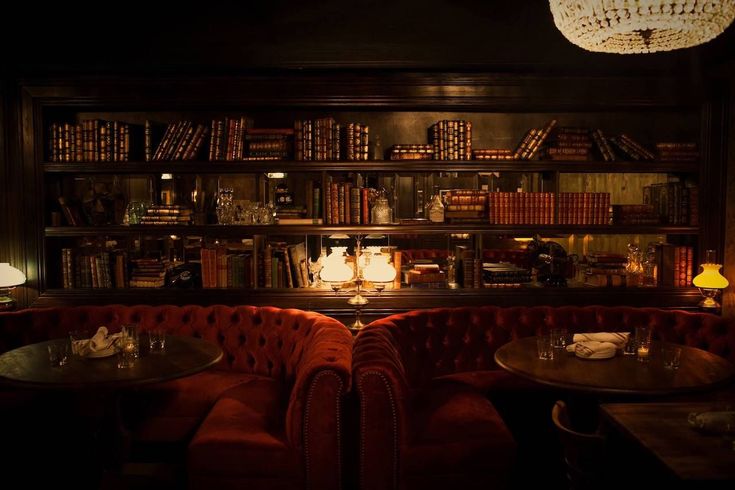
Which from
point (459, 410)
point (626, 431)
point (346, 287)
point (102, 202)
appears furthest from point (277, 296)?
point (626, 431)

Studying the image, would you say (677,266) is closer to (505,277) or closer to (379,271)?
(505,277)

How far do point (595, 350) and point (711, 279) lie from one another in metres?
1.87

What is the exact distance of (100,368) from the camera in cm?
290

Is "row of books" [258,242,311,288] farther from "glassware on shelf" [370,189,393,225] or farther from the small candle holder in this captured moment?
the small candle holder

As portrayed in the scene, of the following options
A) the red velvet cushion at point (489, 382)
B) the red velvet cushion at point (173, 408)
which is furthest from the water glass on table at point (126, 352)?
the red velvet cushion at point (489, 382)

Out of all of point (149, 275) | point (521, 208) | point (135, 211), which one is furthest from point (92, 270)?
point (521, 208)

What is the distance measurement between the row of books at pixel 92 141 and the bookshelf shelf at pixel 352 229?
522 millimetres

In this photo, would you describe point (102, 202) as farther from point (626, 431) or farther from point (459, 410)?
point (626, 431)

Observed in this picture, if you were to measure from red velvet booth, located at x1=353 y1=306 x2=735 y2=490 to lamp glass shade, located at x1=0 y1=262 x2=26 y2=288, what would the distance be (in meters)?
2.48

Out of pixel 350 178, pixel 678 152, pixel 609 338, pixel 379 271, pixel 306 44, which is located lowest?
pixel 609 338

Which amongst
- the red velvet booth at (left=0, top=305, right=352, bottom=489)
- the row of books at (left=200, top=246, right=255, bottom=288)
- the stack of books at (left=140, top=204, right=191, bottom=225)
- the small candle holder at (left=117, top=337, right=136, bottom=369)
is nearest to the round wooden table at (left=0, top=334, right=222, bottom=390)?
the small candle holder at (left=117, top=337, right=136, bottom=369)

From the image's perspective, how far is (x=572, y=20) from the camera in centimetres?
240

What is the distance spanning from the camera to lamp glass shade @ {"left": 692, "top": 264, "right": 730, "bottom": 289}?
4.30 metres

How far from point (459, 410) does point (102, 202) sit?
10.2ft
